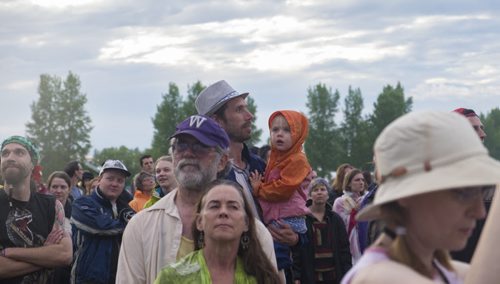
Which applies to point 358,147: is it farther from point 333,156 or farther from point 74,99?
point 74,99

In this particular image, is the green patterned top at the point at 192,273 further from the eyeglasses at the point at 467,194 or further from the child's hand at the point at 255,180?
the eyeglasses at the point at 467,194

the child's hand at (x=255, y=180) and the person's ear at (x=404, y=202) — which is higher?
the person's ear at (x=404, y=202)

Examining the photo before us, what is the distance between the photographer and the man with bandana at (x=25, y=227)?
21.7ft

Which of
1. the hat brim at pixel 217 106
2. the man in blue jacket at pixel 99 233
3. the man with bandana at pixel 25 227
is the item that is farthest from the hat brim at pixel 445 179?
the man in blue jacket at pixel 99 233

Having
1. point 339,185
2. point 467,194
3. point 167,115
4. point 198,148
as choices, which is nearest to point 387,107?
point 167,115

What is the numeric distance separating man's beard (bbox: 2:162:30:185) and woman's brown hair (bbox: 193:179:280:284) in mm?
2345

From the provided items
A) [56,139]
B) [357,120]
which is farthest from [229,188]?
[56,139]

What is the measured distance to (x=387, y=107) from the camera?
78.9 metres

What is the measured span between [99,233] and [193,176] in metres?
2.59

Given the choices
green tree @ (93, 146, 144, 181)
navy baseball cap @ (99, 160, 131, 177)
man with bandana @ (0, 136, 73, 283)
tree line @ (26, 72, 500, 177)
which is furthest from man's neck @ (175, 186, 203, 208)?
green tree @ (93, 146, 144, 181)

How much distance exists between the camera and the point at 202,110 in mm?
6363

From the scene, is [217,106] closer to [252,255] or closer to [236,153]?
[236,153]

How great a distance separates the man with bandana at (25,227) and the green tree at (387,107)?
238 ft

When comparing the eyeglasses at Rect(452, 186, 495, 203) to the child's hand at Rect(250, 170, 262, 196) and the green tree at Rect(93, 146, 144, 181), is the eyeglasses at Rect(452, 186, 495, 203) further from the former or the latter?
the green tree at Rect(93, 146, 144, 181)
